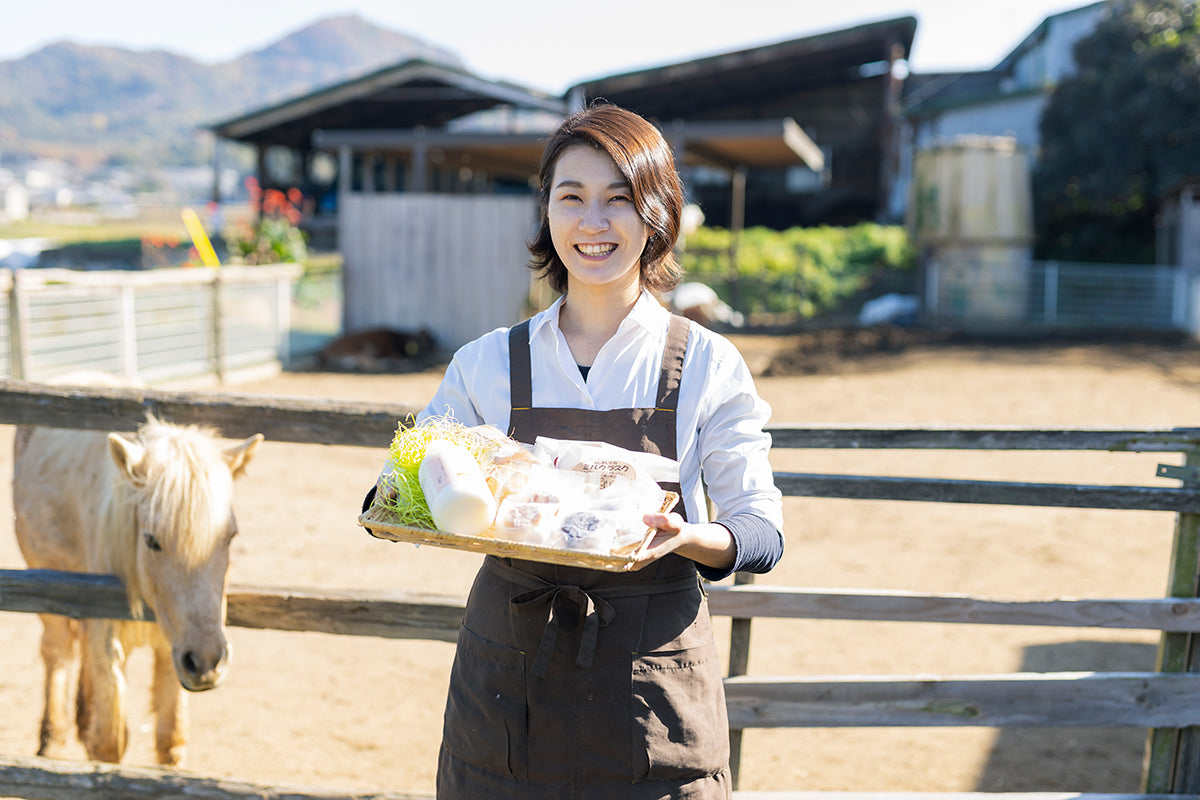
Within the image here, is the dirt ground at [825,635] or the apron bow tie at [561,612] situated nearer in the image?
the apron bow tie at [561,612]

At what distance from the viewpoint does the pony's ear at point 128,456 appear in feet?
9.20

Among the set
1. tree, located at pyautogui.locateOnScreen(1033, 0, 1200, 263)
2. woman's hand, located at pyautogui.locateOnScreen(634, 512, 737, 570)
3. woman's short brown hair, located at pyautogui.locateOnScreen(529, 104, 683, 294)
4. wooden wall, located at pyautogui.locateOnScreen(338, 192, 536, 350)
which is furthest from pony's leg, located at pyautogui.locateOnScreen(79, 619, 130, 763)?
tree, located at pyautogui.locateOnScreen(1033, 0, 1200, 263)

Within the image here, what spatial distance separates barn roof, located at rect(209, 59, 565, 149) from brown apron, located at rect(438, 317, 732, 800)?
17.4m

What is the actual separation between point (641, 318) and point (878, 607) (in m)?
1.48

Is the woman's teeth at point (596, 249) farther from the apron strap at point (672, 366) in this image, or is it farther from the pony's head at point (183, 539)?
the pony's head at point (183, 539)

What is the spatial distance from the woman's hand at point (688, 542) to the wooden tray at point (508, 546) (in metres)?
0.02

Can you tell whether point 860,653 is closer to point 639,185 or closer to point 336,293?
point 639,185

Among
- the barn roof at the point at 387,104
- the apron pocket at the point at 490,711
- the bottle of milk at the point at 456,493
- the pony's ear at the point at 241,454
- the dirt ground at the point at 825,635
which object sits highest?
the barn roof at the point at 387,104

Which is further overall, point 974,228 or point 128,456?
point 974,228

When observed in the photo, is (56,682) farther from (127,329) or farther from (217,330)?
(217,330)

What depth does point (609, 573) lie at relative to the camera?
5.87 feet

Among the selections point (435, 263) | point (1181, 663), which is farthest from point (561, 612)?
point (435, 263)

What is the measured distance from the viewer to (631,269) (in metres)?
1.91

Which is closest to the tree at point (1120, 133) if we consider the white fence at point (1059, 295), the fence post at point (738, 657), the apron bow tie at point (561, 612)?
the white fence at point (1059, 295)
